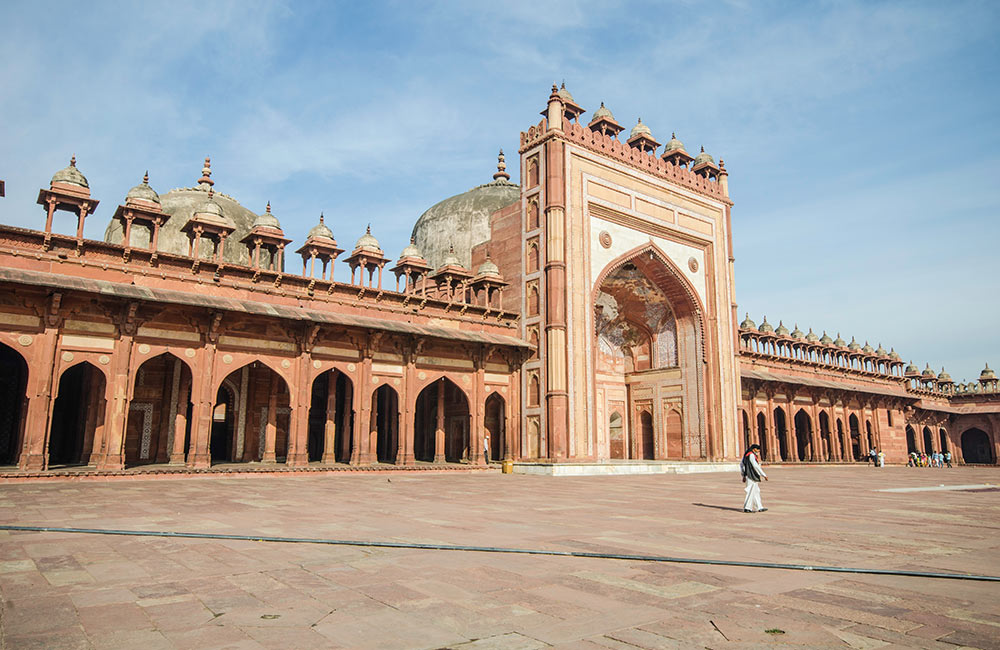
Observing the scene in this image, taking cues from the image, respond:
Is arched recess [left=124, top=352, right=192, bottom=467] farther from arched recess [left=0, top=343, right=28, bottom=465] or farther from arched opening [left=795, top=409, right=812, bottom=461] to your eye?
arched opening [left=795, top=409, right=812, bottom=461]

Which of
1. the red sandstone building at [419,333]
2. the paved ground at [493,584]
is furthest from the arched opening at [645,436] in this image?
the paved ground at [493,584]

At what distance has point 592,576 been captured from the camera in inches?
194

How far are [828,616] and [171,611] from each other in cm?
374

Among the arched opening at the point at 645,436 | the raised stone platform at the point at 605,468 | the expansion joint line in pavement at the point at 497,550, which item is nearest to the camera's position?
the expansion joint line in pavement at the point at 497,550

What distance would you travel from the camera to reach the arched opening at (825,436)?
133 ft

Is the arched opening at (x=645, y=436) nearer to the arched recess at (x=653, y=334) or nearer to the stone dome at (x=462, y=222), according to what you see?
the arched recess at (x=653, y=334)

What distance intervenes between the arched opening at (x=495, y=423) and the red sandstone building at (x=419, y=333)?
4.8 inches

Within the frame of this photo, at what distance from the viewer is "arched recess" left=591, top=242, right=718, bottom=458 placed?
29.8m

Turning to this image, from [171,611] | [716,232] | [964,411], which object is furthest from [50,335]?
[964,411]

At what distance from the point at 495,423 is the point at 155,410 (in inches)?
492

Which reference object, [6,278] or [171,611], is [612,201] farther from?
[171,611]

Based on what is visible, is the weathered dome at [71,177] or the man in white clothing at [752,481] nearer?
the man in white clothing at [752,481]

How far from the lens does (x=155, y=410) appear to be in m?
20.9

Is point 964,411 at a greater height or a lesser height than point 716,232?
lesser
